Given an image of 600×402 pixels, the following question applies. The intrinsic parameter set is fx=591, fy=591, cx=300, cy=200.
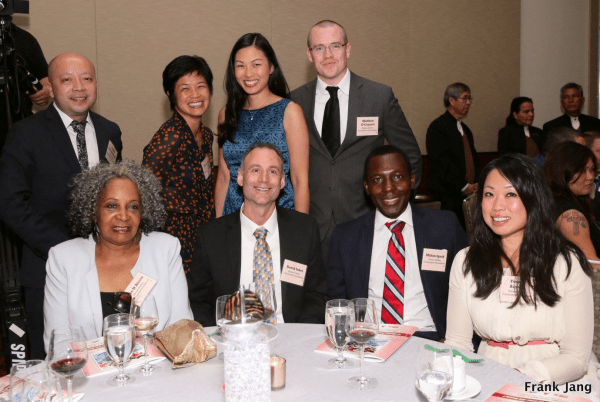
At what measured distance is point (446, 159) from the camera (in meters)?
6.37

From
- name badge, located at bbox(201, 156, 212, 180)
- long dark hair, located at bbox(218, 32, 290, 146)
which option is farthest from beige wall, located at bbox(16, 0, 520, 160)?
long dark hair, located at bbox(218, 32, 290, 146)

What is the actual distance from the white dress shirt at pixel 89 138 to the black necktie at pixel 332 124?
1.28 m

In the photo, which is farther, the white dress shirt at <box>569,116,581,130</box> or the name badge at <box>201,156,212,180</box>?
the white dress shirt at <box>569,116,581,130</box>

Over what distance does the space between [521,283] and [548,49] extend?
723 centimetres

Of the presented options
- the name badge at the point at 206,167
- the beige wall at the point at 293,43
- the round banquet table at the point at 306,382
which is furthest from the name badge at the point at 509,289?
the beige wall at the point at 293,43

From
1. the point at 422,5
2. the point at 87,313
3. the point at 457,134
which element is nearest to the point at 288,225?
the point at 87,313

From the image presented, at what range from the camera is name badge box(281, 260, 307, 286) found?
2664mm

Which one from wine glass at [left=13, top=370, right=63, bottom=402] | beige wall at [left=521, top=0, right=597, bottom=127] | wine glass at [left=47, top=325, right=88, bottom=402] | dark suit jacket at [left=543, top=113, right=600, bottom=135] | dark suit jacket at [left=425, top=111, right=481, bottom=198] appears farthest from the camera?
beige wall at [left=521, top=0, right=597, bottom=127]

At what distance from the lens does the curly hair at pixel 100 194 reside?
2.60 m

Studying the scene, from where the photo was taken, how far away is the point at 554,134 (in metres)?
5.03

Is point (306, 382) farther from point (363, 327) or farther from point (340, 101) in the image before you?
point (340, 101)

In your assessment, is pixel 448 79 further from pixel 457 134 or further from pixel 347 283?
pixel 347 283

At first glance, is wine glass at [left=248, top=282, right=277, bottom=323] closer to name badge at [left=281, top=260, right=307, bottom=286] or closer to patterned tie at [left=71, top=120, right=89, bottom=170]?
name badge at [left=281, top=260, right=307, bottom=286]

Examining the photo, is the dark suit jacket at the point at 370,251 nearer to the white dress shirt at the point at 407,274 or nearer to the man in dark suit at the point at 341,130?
the white dress shirt at the point at 407,274
